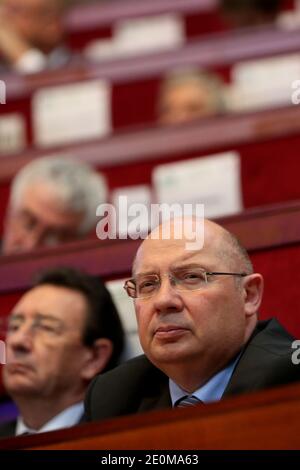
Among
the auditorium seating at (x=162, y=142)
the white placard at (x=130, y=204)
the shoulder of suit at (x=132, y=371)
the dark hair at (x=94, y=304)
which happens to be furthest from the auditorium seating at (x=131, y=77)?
the shoulder of suit at (x=132, y=371)

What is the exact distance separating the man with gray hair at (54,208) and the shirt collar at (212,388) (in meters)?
0.80

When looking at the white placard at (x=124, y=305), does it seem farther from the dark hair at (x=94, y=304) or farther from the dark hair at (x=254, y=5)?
the dark hair at (x=254, y=5)

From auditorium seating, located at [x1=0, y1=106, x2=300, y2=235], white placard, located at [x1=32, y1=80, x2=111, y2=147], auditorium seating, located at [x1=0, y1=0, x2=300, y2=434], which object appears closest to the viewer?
auditorium seating, located at [x1=0, y1=0, x2=300, y2=434]

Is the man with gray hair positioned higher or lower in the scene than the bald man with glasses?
higher

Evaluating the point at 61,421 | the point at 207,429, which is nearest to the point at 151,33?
the point at 61,421

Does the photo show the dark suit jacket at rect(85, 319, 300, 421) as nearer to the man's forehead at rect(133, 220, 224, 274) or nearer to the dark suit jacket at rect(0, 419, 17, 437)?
the man's forehead at rect(133, 220, 224, 274)

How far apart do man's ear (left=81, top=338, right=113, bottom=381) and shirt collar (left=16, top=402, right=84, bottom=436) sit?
43 mm

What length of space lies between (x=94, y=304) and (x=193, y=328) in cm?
29

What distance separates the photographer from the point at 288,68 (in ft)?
8.01

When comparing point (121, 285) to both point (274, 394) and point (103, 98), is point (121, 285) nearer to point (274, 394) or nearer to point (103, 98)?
point (274, 394)

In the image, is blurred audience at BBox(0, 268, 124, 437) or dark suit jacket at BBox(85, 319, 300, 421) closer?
dark suit jacket at BBox(85, 319, 300, 421)

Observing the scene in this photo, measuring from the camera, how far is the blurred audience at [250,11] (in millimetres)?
2695

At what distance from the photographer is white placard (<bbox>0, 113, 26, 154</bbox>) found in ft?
8.59

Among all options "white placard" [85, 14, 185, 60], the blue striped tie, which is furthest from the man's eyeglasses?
"white placard" [85, 14, 185, 60]
